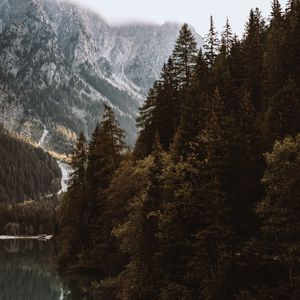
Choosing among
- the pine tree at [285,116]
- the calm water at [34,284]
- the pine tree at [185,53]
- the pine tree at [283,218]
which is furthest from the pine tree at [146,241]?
the pine tree at [185,53]

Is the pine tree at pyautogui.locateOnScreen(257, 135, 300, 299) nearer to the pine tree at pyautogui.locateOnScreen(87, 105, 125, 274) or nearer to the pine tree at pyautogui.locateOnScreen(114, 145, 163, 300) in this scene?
the pine tree at pyautogui.locateOnScreen(114, 145, 163, 300)

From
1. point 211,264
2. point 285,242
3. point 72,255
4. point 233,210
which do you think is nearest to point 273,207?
point 285,242

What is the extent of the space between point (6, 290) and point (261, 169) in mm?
44150

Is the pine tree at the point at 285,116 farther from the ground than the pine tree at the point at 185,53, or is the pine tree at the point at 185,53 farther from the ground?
the pine tree at the point at 185,53

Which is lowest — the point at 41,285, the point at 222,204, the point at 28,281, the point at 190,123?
the point at 41,285

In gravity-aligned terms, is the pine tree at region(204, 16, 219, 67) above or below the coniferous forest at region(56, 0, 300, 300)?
above

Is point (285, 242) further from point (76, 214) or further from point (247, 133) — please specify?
point (76, 214)

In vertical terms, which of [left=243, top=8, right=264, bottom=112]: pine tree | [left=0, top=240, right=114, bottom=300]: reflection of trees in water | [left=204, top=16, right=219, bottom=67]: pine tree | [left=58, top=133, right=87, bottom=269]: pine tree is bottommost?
[left=0, top=240, right=114, bottom=300]: reflection of trees in water

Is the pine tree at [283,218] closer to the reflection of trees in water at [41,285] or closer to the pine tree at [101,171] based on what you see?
the reflection of trees in water at [41,285]

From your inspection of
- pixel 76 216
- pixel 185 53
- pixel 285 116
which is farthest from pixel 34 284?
pixel 285 116

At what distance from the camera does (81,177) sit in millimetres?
69125

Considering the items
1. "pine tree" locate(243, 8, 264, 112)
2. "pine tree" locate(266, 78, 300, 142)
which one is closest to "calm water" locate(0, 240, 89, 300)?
"pine tree" locate(266, 78, 300, 142)

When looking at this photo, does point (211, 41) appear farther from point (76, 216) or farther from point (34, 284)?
point (34, 284)

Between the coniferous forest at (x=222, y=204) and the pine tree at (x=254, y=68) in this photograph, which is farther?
the pine tree at (x=254, y=68)
